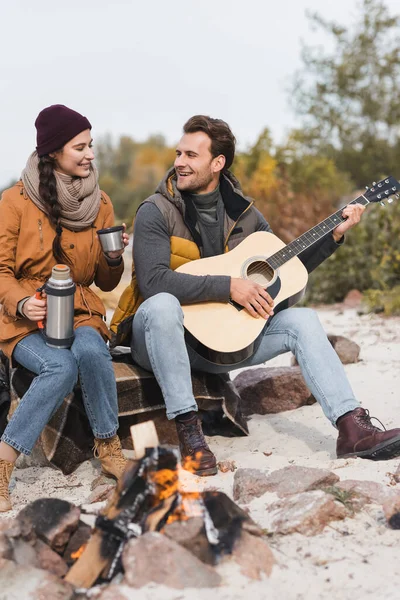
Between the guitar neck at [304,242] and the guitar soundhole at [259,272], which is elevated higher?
the guitar neck at [304,242]

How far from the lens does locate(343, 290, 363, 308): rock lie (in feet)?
26.3

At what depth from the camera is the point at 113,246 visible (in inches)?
150

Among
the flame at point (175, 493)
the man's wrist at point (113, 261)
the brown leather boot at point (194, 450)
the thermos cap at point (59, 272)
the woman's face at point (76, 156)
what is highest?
the woman's face at point (76, 156)

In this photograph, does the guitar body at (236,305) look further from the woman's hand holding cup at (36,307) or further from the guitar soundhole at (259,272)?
the woman's hand holding cup at (36,307)

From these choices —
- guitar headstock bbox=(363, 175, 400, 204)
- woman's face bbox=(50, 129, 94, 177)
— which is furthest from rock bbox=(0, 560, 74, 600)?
guitar headstock bbox=(363, 175, 400, 204)

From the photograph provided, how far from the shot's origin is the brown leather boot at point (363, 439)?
3623 millimetres

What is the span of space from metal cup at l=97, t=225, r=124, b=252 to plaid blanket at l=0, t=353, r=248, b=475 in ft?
2.42

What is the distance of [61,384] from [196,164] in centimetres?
150

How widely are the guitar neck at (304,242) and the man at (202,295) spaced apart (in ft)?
0.19

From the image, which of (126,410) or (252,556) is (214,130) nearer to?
(126,410)

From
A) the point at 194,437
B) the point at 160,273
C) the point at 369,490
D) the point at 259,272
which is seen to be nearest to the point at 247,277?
the point at 259,272

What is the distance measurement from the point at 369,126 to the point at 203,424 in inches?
666

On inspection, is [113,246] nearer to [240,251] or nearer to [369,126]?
[240,251]

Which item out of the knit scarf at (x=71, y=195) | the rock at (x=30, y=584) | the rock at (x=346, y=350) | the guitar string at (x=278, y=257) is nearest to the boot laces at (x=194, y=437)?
the guitar string at (x=278, y=257)
